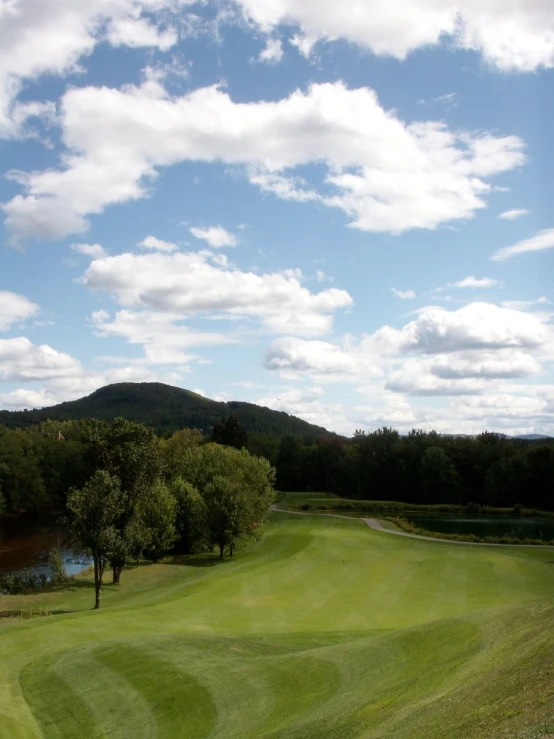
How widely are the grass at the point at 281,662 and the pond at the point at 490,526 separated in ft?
122

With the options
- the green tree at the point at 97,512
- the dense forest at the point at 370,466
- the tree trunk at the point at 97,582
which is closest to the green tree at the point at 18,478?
the dense forest at the point at 370,466

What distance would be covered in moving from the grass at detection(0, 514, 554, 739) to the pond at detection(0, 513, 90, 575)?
15307mm

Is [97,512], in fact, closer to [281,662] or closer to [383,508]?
[281,662]

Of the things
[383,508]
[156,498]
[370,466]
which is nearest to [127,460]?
[156,498]

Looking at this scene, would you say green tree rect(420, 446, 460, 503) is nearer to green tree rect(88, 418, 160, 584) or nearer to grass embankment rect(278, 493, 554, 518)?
grass embankment rect(278, 493, 554, 518)

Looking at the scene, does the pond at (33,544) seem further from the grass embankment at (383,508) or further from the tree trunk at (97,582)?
the grass embankment at (383,508)

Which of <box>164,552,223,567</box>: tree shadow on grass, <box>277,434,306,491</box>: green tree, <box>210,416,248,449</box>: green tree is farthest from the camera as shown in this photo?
<box>277,434,306,491</box>: green tree

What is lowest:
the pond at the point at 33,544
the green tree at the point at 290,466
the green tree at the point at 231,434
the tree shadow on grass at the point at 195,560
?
the pond at the point at 33,544

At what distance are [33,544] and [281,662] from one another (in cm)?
5321

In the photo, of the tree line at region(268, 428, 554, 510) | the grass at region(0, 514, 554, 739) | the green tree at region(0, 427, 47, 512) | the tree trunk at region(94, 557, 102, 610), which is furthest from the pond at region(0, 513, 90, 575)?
the tree line at region(268, 428, 554, 510)

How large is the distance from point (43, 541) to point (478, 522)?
55.5 metres

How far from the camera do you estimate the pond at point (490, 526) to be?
7538 cm

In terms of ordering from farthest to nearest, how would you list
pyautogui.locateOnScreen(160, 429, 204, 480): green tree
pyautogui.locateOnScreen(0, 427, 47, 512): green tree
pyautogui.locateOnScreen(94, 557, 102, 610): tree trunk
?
pyautogui.locateOnScreen(0, 427, 47, 512): green tree < pyautogui.locateOnScreen(160, 429, 204, 480): green tree < pyautogui.locateOnScreen(94, 557, 102, 610): tree trunk

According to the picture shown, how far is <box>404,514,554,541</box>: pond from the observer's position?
247 ft
